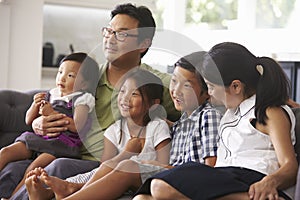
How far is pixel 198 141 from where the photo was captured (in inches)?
95.3

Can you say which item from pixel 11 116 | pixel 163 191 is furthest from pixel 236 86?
pixel 11 116

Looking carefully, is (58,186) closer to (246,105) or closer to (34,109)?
(34,109)

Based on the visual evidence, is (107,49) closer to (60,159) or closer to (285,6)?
(60,159)

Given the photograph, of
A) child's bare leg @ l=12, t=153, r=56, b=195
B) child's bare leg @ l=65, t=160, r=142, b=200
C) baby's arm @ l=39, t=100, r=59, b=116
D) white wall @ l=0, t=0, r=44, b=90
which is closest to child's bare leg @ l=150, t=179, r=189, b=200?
child's bare leg @ l=65, t=160, r=142, b=200

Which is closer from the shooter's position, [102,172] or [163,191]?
[163,191]

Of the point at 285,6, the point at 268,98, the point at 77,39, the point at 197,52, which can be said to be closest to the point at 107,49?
the point at 197,52

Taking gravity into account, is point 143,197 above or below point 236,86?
below

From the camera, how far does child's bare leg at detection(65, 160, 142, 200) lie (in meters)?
2.29

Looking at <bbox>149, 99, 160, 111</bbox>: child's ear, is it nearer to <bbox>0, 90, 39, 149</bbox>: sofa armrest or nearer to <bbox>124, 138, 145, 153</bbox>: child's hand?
<bbox>124, 138, 145, 153</bbox>: child's hand

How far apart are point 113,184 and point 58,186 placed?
24cm

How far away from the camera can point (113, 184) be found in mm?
2301

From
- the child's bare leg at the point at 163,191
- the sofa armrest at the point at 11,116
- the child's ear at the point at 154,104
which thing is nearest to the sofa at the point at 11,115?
A: the sofa armrest at the point at 11,116

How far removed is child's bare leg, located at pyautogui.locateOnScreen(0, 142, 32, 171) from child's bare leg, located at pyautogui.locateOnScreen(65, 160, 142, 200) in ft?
2.06

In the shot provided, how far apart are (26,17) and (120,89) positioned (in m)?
2.69
